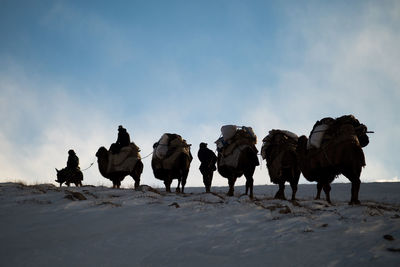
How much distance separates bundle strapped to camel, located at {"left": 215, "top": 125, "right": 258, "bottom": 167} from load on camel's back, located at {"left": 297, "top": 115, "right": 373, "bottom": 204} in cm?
201

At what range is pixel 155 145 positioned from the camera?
49.6 feet

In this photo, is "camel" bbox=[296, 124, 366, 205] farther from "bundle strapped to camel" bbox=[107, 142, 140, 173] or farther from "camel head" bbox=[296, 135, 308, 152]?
"bundle strapped to camel" bbox=[107, 142, 140, 173]

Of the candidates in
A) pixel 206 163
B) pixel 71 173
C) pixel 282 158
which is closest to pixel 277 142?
pixel 282 158

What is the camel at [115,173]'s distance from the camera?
15055 millimetres

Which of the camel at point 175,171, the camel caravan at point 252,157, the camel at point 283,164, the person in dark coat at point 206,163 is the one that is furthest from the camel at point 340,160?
the camel at point 175,171

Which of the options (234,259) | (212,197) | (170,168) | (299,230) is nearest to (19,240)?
(234,259)

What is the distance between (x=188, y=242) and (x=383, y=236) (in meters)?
2.81

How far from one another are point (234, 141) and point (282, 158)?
1.95 meters

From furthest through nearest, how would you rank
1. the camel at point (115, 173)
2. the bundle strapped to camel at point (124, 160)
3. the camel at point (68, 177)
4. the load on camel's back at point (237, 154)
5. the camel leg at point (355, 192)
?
the camel at point (68, 177)
the camel at point (115, 173)
the bundle strapped to camel at point (124, 160)
the load on camel's back at point (237, 154)
the camel leg at point (355, 192)

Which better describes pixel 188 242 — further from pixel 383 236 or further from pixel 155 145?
pixel 155 145

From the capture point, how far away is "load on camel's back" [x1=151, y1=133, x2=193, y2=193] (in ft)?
47.1

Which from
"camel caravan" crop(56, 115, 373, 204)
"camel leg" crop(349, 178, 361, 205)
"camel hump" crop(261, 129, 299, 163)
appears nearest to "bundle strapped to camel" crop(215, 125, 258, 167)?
"camel caravan" crop(56, 115, 373, 204)

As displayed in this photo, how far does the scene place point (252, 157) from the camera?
12.4m

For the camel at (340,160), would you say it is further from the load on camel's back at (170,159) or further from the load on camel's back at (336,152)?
the load on camel's back at (170,159)
